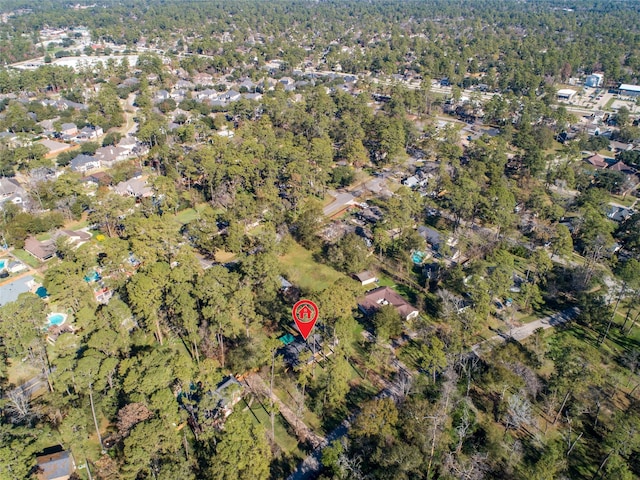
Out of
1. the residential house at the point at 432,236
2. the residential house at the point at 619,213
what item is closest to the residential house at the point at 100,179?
the residential house at the point at 432,236

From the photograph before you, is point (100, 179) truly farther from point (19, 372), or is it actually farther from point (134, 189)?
point (19, 372)

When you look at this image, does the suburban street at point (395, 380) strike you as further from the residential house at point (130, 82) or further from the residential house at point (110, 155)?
the residential house at point (130, 82)

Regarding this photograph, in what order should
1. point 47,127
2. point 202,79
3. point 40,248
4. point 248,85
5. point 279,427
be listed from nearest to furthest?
1. point 279,427
2. point 40,248
3. point 47,127
4. point 248,85
5. point 202,79

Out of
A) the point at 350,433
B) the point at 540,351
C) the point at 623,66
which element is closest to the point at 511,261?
the point at 540,351

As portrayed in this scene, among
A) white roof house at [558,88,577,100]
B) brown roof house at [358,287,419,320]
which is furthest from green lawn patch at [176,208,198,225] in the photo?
white roof house at [558,88,577,100]

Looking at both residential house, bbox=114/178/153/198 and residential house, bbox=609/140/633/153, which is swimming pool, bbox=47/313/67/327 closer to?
residential house, bbox=114/178/153/198

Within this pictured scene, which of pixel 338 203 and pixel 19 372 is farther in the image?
pixel 338 203

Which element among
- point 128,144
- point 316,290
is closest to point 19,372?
point 316,290

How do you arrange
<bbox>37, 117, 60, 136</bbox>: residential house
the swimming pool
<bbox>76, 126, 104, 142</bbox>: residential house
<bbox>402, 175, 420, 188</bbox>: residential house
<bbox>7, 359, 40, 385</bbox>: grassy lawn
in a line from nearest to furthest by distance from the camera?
<bbox>7, 359, 40, 385</bbox>: grassy lawn, the swimming pool, <bbox>402, 175, 420, 188</bbox>: residential house, <bbox>76, 126, 104, 142</bbox>: residential house, <bbox>37, 117, 60, 136</bbox>: residential house
